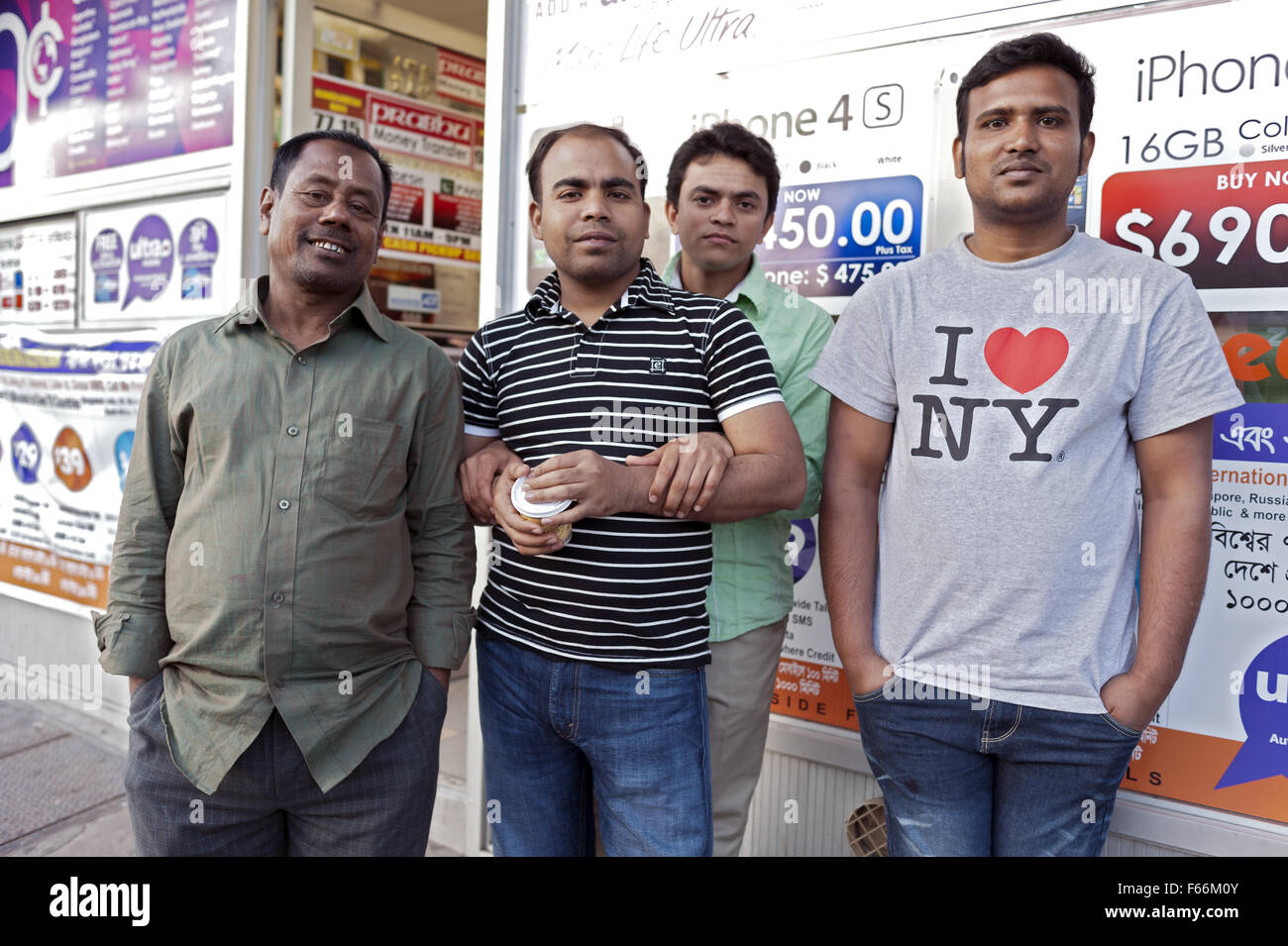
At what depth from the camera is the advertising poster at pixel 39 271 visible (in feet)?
15.8

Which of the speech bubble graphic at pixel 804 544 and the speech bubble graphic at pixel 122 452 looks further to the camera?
the speech bubble graphic at pixel 122 452

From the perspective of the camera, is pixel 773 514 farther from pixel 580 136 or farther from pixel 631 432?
pixel 580 136

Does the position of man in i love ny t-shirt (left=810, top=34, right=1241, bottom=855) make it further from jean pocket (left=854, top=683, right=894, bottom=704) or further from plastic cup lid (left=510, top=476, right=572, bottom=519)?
plastic cup lid (left=510, top=476, right=572, bottom=519)

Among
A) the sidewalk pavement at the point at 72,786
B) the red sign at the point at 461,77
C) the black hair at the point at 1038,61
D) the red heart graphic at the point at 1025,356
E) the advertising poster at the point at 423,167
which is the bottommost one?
the sidewalk pavement at the point at 72,786

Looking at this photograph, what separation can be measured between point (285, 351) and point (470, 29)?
13.0ft

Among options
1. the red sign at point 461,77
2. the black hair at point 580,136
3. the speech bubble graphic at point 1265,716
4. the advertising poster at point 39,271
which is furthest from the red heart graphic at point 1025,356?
the advertising poster at point 39,271

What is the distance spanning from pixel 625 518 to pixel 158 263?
354 cm

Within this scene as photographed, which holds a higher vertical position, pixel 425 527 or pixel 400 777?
pixel 425 527

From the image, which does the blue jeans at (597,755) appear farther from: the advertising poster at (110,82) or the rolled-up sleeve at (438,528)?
the advertising poster at (110,82)

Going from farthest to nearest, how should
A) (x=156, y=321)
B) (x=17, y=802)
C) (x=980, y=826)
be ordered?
(x=156, y=321) < (x=17, y=802) < (x=980, y=826)

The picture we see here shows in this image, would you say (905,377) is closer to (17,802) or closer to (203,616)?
(203,616)

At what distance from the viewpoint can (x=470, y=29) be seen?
526 centimetres

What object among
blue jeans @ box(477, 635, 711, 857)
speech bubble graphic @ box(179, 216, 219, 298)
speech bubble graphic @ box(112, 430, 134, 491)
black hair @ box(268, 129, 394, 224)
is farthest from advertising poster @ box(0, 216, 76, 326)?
blue jeans @ box(477, 635, 711, 857)
